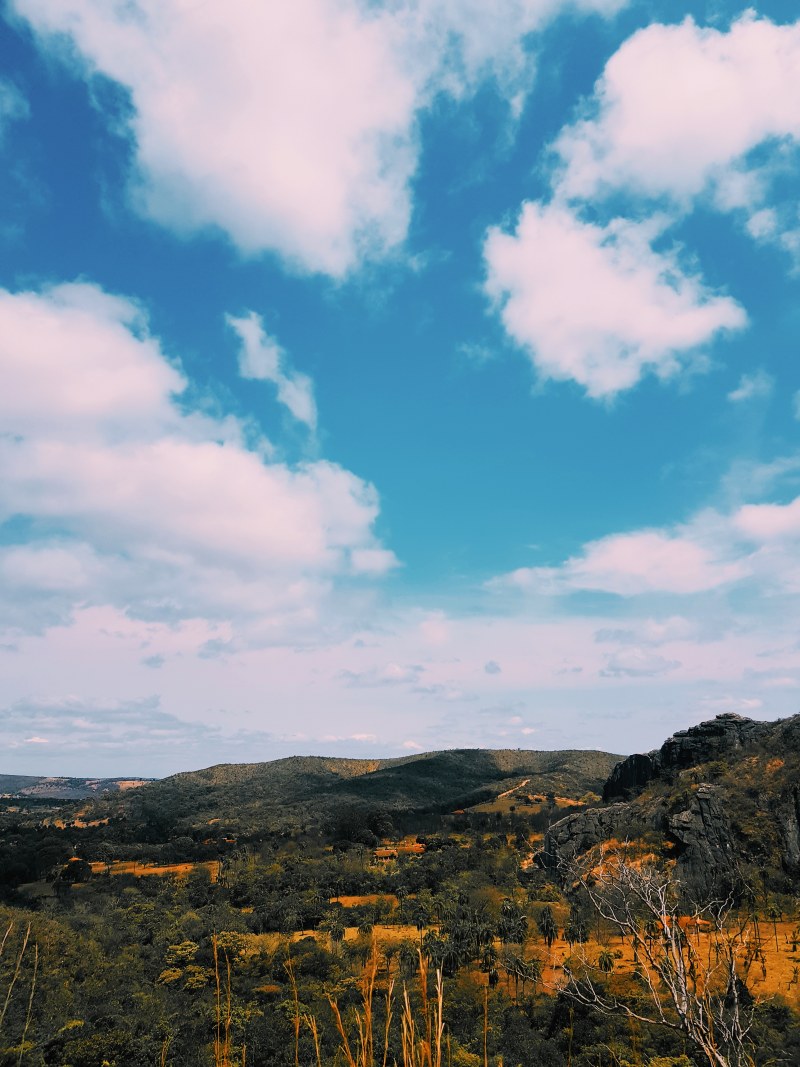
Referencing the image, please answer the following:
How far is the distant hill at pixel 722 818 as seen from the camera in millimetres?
70938

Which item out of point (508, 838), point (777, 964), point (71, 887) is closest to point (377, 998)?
point (777, 964)

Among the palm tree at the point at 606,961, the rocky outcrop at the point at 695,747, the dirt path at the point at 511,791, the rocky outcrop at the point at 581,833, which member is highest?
the rocky outcrop at the point at 695,747

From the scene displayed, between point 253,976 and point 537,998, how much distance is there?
81.3ft

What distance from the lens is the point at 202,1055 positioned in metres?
38.4

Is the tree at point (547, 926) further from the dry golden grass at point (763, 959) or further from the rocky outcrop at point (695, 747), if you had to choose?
the rocky outcrop at point (695, 747)

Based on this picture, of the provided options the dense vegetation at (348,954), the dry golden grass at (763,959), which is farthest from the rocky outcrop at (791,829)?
the dry golden grass at (763,959)

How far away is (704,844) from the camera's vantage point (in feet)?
241

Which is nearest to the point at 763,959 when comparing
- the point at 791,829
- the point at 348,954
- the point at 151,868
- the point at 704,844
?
the point at 704,844

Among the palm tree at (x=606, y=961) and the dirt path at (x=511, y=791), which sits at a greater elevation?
the palm tree at (x=606, y=961)

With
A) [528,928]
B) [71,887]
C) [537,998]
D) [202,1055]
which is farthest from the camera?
[71,887]

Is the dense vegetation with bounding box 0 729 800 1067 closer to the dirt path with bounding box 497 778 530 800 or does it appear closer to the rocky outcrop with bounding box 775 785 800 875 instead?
the rocky outcrop with bounding box 775 785 800 875

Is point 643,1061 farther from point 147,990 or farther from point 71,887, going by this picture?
point 71,887

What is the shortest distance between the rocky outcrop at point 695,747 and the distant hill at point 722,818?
0.74 feet

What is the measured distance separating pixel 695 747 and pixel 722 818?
44550 millimetres
